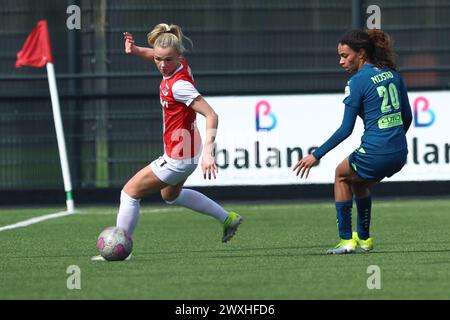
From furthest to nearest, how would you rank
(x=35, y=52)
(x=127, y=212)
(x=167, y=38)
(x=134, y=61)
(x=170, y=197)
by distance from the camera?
1. (x=134, y=61)
2. (x=35, y=52)
3. (x=170, y=197)
4. (x=127, y=212)
5. (x=167, y=38)

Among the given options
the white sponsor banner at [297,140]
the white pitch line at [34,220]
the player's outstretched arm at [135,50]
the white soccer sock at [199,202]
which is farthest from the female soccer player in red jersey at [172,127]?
the white sponsor banner at [297,140]

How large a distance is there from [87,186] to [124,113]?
1025 millimetres

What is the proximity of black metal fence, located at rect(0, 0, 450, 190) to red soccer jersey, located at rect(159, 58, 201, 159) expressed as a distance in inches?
270

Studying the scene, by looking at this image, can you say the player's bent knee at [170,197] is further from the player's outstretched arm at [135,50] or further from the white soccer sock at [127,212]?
the player's outstretched arm at [135,50]

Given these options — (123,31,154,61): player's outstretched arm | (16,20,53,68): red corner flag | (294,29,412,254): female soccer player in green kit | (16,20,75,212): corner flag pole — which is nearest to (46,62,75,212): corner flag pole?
(16,20,75,212): corner flag pole

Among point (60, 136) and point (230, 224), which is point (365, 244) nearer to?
point (230, 224)

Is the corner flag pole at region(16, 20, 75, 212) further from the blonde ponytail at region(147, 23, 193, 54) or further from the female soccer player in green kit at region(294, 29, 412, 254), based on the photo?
the female soccer player in green kit at region(294, 29, 412, 254)

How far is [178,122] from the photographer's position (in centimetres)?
1027

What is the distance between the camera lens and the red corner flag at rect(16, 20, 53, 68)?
15812 mm

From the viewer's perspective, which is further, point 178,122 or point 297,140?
point 297,140

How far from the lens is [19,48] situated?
1725 cm

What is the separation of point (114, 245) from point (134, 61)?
7743mm

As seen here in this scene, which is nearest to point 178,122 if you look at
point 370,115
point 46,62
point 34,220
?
point 370,115
